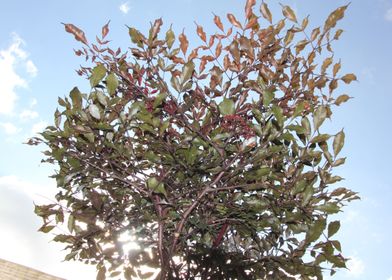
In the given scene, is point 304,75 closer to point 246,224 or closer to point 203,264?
point 246,224

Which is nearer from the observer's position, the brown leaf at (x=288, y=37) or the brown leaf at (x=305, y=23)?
the brown leaf at (x=305, y=23)

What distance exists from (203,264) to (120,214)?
0.89 meters

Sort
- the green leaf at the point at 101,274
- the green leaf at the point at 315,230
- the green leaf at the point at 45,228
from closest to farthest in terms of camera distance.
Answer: the green leaf at the point at 315,230 < the green leaf at the point at 45,228 < the green leaf at the point at 101,274

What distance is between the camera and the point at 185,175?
2650 millimetres

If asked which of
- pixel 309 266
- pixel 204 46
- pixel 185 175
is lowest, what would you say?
pixel 309 266

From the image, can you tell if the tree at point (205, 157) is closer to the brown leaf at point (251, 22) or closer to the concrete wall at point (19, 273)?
the brown leaf at point (251, 22)

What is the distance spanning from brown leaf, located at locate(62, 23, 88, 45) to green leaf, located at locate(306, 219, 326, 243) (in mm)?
2218

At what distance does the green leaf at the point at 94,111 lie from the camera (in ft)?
7.54

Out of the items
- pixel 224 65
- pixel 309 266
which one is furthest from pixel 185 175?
pixel 309 266

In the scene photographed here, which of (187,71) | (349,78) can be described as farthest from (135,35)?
(349,78)

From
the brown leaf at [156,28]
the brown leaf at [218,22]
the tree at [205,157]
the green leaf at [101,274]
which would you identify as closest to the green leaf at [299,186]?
the tree at [205,157]

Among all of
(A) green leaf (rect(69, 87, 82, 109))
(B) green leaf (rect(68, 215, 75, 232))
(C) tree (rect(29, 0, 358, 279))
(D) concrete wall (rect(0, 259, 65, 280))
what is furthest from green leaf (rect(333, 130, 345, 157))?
(D) concrete wall (rect(0, 259, 65, 280))

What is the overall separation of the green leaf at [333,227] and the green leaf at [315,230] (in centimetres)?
6

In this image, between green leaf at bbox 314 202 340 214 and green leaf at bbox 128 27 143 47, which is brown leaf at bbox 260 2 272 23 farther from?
green leaf at bbox 314 202 340 214
